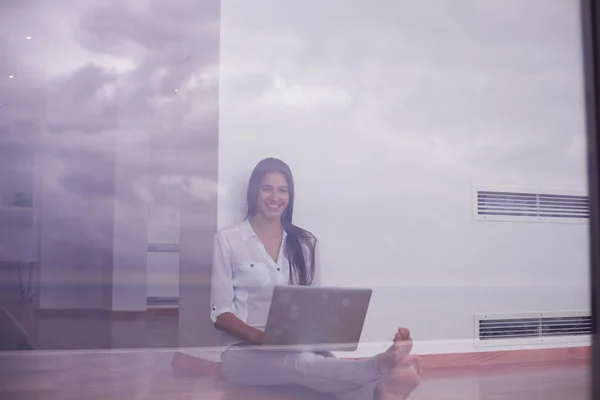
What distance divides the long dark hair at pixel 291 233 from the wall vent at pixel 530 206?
0.56m

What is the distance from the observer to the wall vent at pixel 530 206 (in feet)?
7.09

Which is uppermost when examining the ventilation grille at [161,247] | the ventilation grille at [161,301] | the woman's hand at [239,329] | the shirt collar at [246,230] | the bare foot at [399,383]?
the shirt collar at [246,230]

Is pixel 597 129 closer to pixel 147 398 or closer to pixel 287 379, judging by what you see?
pixel 287 379

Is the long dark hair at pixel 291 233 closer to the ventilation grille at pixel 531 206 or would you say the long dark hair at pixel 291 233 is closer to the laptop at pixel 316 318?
the laptop at pixel 316 318

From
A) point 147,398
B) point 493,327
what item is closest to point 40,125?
point 147,398

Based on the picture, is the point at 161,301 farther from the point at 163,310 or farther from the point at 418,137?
the point at 418,137

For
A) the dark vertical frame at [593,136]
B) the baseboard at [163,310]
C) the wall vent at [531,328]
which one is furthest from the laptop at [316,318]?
the dark vertical frame at [593,136]

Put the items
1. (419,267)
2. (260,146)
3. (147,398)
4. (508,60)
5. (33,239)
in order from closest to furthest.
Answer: (33,239) < (147,398) < (260,146) < (419,267) < (508,60)

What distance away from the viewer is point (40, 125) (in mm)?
1601

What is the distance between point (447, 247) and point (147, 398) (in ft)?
3.01

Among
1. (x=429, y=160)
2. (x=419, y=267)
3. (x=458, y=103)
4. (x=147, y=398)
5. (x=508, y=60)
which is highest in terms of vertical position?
(x=508, y=60)

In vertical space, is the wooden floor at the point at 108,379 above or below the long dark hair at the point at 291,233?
below

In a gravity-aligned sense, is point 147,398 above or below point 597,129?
below

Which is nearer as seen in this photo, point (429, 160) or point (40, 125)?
point (40, 125)
